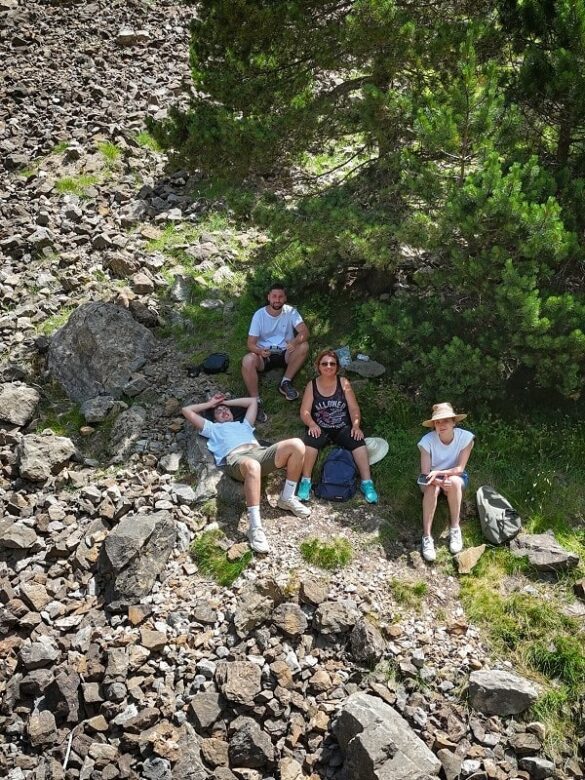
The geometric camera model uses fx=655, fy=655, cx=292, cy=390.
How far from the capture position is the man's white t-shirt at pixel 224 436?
24.5 ft

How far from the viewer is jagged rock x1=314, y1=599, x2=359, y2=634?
19.6ft

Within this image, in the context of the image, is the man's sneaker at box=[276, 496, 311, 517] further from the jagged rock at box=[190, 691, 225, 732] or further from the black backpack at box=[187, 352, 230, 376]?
the black backpack at box=[187, 352, 230, 376]

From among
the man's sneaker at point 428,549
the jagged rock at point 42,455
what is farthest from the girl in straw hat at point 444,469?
the jagged rock at point 42,455

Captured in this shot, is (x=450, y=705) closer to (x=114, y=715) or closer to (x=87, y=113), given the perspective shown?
(x=114, y=715)

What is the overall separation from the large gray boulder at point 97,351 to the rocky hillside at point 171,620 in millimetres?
28

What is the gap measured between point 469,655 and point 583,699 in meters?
0.96

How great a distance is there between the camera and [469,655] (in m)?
5.88

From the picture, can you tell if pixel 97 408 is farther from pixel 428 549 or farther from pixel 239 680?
pixel 428 549

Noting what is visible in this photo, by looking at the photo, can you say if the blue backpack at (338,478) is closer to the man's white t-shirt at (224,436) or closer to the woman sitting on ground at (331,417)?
the woman sitting on ground at (331,417)

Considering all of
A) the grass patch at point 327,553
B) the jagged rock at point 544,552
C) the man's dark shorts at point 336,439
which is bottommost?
the grass patch at point 327,553

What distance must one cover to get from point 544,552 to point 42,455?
5644mm

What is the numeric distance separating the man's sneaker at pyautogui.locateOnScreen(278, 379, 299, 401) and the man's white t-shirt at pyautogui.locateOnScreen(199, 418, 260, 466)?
77cm

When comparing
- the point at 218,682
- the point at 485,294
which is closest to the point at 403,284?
the point at 485,294

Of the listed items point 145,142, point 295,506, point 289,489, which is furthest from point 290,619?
point 145,142
